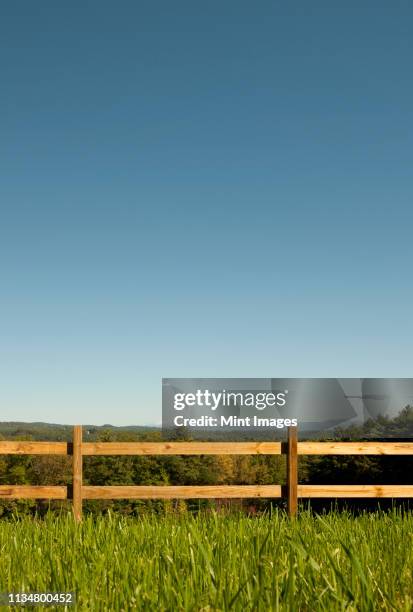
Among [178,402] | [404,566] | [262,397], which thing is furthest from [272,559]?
[262,397]

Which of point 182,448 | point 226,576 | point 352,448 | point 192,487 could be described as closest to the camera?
point 226,576

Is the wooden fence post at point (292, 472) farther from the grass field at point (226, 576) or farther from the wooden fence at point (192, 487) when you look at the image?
the grass field at point (226, 576)

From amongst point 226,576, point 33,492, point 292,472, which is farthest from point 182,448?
point 226,576

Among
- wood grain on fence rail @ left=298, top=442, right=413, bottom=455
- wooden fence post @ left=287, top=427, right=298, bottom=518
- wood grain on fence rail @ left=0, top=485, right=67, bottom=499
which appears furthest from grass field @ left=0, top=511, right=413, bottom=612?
wood grain on fence rail @ left=298, top=442, right=413, bottom=455

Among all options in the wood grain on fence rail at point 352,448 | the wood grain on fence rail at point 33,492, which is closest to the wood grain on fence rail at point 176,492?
the wood grain on fence rail at point 33,492

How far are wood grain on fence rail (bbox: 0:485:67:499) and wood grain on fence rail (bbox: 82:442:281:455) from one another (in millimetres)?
610

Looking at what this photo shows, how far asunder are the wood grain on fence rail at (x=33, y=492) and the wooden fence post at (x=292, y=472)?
10.1 ft

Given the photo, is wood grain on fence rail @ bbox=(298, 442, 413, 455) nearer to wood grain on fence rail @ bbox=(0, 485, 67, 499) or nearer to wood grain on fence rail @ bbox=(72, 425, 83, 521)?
wood grain on fence rail @ bbox=(72, 425, 83, 521)

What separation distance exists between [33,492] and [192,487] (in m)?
2.17

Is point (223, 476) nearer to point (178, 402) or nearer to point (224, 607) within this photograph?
point (178, 402)

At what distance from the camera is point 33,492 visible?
31.6 ft

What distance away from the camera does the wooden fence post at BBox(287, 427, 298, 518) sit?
31.9 feet

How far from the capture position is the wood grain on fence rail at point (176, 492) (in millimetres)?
9500

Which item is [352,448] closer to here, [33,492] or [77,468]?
[77,468]
